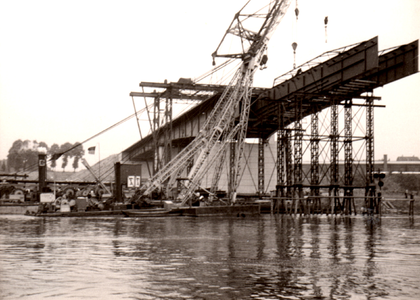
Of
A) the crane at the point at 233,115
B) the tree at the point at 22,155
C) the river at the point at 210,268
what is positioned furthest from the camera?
the tree at the point at 22,155

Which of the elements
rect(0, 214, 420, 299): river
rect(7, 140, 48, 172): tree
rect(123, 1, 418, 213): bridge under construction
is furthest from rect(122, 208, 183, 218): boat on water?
rect(7, 140, 48, 172): tree

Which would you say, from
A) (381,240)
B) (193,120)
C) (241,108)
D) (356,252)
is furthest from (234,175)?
(356,252)

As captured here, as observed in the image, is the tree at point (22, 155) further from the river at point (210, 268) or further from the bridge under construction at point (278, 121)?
the river at point (210, 268)

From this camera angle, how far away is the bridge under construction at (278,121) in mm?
43156

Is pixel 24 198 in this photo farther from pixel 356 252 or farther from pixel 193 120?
pixel 356 252

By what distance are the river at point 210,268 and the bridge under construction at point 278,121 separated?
2072cm

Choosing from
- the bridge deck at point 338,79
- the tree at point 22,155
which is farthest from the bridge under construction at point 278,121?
the tree at point 22,155

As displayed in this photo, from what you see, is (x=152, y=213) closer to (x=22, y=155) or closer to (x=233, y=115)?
(x=233, y=115)

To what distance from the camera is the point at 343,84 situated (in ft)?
146

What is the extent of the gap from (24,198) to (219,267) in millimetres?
80963

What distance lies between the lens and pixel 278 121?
51094 millimetres

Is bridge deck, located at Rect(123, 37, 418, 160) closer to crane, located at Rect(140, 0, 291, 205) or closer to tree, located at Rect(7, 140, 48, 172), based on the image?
crane, located at Rect(140, 0, 291, 205)

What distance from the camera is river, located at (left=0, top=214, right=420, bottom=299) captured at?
10.0m

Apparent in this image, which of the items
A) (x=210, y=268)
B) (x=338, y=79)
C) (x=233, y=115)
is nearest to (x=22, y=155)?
(x=233, y=115)
